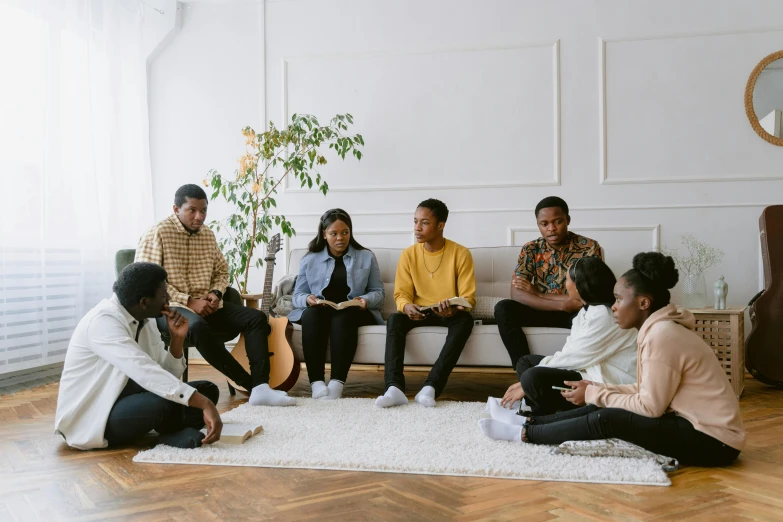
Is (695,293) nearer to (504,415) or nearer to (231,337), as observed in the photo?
(504,415)

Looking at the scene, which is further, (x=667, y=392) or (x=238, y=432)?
(x=238, y=432)

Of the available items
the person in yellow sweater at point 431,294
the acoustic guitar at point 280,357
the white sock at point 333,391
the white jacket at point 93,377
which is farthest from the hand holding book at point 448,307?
the white jacket at point 93,377

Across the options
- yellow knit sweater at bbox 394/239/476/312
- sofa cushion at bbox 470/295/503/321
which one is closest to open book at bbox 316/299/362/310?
yellow knit sweater at bbox 394/239/476/312

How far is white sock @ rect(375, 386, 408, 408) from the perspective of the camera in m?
3.13

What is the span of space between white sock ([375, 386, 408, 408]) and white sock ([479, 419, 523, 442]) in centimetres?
69

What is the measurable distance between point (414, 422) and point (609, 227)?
2204mm

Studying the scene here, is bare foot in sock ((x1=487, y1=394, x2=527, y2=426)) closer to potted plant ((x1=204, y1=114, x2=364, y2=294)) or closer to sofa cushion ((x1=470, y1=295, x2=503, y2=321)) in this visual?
sofa cushion ((x1=470, y1=295, x2=503, y2=321))

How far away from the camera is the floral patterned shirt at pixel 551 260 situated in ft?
11.5

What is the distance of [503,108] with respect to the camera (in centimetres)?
451

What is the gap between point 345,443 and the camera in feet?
8.20

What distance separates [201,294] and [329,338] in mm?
716

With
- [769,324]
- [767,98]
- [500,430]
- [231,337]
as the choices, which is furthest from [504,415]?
[767,98]

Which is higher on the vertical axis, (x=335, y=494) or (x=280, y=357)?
(x=280, y=357)

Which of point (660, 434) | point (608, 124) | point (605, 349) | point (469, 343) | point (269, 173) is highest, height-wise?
point (608, 124)
